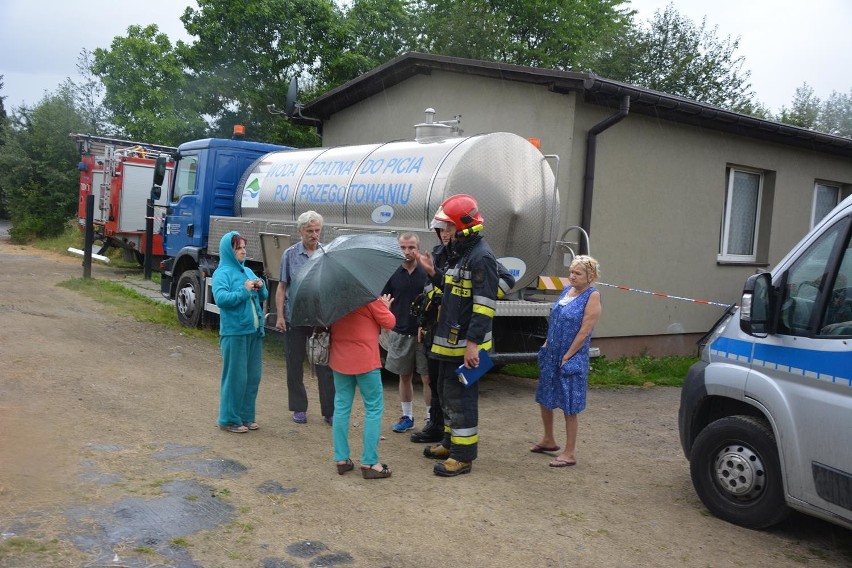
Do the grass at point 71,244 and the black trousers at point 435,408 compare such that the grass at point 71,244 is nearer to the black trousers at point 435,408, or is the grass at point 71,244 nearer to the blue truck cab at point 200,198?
the blue truck cab at point 200,198

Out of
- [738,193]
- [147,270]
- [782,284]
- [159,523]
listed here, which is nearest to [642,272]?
[738,193]

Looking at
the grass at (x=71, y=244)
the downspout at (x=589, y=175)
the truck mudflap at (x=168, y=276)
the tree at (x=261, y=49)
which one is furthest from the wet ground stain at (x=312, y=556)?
the tree at (x=261, y=49)

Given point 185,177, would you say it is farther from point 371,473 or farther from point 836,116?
point 836,116

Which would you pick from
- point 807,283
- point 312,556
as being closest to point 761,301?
point 807,283

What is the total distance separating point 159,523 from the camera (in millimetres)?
4496

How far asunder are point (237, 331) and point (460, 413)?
2.03m

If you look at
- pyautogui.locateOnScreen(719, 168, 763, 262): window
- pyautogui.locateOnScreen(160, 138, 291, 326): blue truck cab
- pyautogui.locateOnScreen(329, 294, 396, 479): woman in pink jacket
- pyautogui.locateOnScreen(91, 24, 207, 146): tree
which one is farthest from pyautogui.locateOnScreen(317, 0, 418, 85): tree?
pyautogui.locateOnScreen(329, 294, 396, 479): woman in pink jacket

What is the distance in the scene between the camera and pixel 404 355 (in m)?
6.83

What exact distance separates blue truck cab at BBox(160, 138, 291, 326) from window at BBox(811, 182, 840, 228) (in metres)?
9.26

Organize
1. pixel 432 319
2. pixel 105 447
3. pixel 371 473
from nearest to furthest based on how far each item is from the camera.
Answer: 1. pixel 371 473
2. pixel 105 447
3. pixel 432 319

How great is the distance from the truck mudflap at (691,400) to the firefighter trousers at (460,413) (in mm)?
1435

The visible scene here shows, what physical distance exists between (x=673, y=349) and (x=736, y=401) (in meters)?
6.84

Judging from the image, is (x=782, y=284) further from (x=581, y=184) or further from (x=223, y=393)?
(x=581, y=184)

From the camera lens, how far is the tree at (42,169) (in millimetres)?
28141
